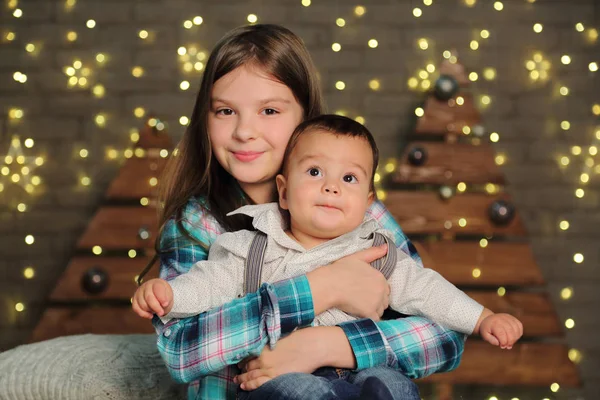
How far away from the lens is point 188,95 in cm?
361

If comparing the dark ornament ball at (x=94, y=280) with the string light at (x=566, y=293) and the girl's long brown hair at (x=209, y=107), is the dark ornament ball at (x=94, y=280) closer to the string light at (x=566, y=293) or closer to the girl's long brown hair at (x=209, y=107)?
the girl's long brown hair at (x=209, y=107)

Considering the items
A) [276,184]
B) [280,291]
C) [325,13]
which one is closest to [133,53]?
[325,13]

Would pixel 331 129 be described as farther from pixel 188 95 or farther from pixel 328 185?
pixel 188 95

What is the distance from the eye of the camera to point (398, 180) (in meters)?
3.22

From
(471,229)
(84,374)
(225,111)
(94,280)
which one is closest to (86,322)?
(94,280)

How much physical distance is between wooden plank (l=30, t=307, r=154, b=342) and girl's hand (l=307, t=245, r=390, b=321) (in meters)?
1.89

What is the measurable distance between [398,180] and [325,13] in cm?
96

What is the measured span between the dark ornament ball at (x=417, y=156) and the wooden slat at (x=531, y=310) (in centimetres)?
60

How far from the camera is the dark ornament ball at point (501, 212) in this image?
3189mm

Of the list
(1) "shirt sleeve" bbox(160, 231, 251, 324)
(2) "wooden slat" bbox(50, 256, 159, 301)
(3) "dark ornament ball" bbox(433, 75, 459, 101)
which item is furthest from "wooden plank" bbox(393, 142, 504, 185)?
(1) "shirt sleeve" bbox(160, 231, 251, 324)

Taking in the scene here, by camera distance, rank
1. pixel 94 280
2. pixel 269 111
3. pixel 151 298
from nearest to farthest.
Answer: pixel 151 298 → pixel 269 111 → pixel 94 280

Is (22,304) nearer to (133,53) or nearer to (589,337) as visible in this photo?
(133,53)

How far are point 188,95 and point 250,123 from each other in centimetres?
198

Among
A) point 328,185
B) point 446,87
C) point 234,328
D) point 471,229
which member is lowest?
point 471,229
